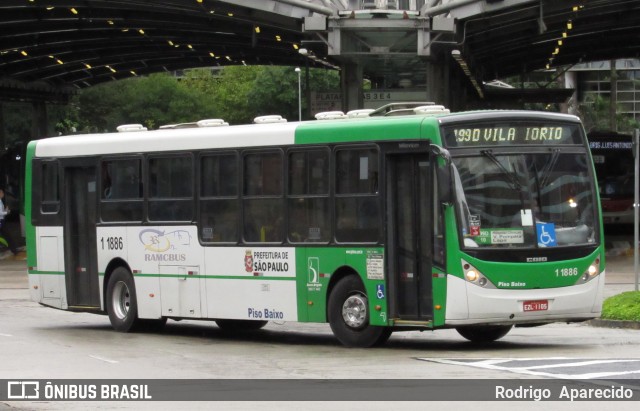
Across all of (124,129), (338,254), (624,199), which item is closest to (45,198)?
(124,129)

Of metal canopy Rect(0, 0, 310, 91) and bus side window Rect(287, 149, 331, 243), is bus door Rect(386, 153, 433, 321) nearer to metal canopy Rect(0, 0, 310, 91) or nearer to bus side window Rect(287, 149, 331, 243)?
bus side window Rect(287, 149, 331, 243)

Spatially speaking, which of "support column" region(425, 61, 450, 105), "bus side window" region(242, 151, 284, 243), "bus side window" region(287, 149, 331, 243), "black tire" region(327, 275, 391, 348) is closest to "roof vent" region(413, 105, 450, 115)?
"bus side window" region(287, 149, 331, 243)

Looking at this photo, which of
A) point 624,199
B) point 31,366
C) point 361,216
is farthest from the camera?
point 624,199

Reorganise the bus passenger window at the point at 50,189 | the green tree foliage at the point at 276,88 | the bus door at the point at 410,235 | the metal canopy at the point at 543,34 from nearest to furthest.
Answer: the bus door at the point at 410,235 → the bus passenger window at the point at 50,189 → the metal canopy at the point at 543,34 → the green tree foliage at the point at 276,88

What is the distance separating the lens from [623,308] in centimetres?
2053

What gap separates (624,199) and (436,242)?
30660 millimetres

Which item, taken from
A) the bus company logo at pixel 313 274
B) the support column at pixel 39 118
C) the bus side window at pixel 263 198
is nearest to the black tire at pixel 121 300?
the bus side window at pixel 263 198

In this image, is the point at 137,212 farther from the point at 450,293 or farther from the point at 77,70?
the point at 77,70

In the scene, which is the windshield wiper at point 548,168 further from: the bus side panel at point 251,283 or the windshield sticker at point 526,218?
the bus side panel at point 251,283

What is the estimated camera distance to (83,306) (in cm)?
2148

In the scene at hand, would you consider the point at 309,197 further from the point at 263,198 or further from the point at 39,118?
the point at 39,118

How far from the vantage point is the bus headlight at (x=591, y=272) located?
16.4m

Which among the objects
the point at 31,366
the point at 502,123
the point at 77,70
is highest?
the point at 77,70

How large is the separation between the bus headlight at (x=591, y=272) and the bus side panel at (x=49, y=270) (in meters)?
9.14
